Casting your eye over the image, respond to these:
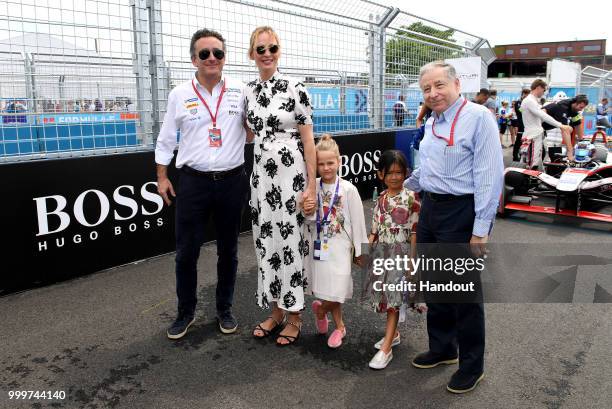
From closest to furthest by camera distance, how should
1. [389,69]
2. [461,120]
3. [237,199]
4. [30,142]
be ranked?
[461,120], [237,199], [30,142], [389,69]

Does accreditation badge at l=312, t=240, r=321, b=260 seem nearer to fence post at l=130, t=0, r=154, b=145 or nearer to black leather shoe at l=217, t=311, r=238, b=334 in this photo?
black leather shoe at l=217, t=311, r=238, b=334

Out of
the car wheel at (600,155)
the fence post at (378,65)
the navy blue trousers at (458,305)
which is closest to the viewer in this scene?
the navy blue trousers at (458,305)

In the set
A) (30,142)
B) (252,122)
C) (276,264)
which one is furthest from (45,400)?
(30,142)

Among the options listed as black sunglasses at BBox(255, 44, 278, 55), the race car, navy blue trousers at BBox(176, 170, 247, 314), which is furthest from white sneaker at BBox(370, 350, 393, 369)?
the race car

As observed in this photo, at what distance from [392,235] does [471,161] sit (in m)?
→ 0.72

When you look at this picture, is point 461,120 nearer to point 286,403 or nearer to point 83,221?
point 286,403

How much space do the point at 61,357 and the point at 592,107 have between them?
748 inches

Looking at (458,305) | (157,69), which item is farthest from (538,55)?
(458,305)

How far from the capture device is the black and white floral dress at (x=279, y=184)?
2.87 metres

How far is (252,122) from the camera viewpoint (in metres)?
2.98

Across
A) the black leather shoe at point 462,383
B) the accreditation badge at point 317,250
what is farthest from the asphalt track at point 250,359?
the accreditation badge at point 317,250

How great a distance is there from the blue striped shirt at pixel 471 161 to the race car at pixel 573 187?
4254 mm

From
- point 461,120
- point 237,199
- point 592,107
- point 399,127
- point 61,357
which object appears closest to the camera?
point 461,120

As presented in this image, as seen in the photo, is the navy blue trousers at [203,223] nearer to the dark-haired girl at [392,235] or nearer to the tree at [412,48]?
the dark-haired girl at [392,235]
